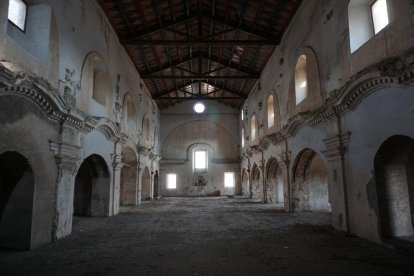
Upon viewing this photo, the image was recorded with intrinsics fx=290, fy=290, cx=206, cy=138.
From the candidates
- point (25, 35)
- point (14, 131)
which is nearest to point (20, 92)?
point (14, 131)

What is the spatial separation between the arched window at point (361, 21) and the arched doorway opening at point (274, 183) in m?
9.18

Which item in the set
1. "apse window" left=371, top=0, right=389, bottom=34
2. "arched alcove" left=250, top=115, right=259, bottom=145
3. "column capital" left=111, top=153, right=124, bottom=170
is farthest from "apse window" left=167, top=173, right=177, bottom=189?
"apse window" left=371, top=0, right=389, bottom=34

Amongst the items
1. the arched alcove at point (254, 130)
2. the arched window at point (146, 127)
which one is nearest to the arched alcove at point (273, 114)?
the arched alcove at point (254, 130)

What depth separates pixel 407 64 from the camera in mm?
4777

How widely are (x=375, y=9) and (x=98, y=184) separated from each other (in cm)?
1031

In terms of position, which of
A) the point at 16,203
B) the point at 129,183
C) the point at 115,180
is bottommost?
the point at 16,203

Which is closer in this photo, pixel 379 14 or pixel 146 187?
pixel 379 14

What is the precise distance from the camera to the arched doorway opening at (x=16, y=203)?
19.5 feet

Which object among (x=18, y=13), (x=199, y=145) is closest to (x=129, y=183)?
(x=18, y=13)

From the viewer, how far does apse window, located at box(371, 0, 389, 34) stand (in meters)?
6.48

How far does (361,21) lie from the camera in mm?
6980

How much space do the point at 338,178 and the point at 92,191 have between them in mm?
8603

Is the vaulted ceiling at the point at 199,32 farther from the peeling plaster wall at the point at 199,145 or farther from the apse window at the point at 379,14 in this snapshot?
the peeling plaster wall at the point at 199,145

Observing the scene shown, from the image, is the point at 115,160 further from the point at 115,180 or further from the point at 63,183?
the point at 63,183
